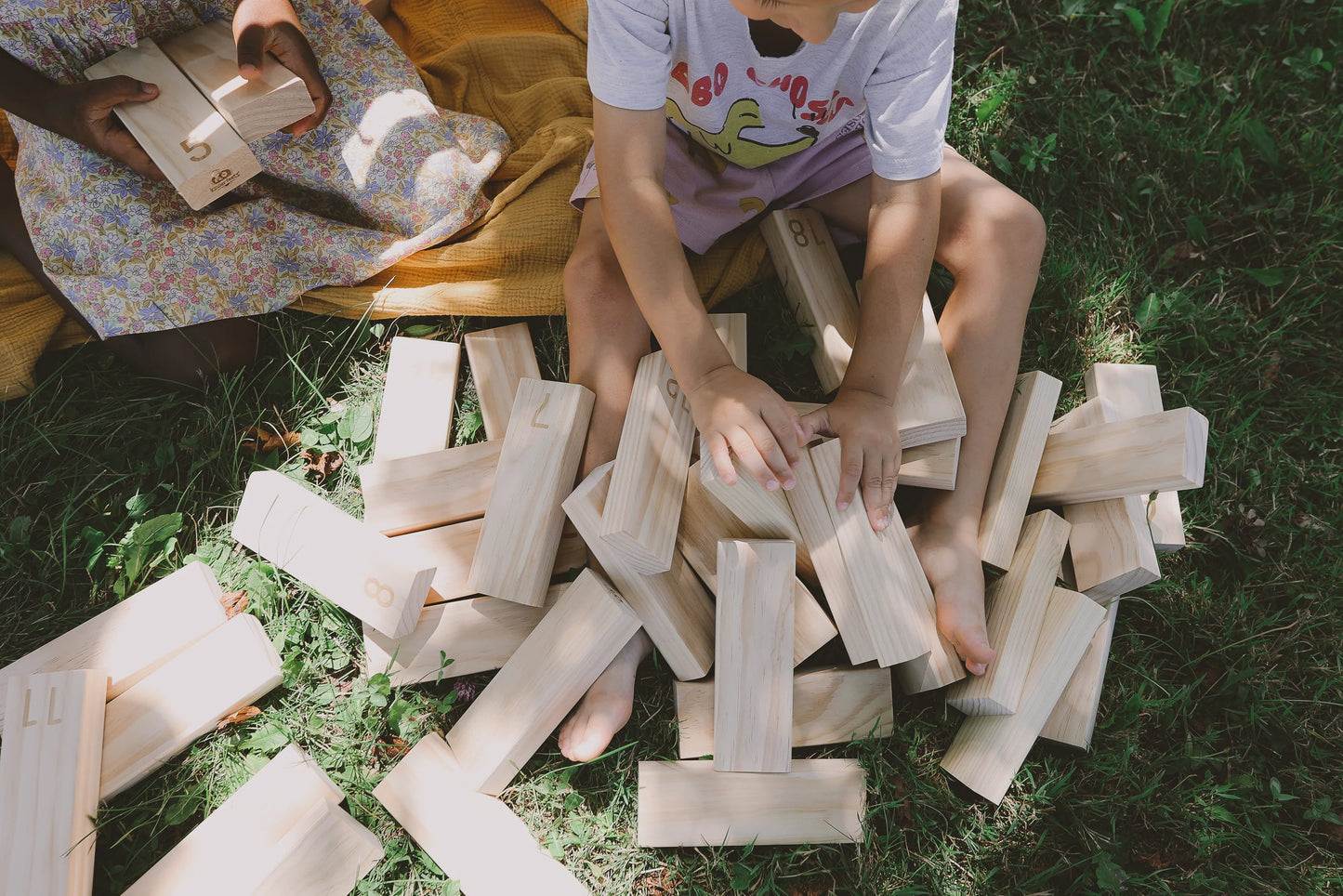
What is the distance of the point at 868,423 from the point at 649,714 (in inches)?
30.3

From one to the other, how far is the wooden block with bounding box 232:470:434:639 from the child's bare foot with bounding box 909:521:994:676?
3.31 ft

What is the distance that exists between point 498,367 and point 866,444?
91 centimetres

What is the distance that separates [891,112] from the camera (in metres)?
1.63

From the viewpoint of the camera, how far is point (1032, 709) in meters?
1.73

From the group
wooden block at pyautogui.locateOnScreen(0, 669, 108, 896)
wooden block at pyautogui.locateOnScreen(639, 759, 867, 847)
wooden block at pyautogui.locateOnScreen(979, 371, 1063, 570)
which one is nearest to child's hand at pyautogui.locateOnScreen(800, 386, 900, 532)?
wooden block at pyautogui.locateOnScreen(979, 371, 1063, 570)

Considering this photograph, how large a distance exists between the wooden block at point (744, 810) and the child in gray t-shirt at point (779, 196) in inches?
6.8

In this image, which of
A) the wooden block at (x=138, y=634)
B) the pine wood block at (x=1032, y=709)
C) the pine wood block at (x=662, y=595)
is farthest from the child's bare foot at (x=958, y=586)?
the wooden block at (x=138, y=634)

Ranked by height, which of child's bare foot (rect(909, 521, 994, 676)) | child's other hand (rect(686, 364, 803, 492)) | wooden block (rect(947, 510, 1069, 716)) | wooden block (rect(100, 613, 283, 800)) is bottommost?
wooden block (rect(947, 510, 1069, 716))

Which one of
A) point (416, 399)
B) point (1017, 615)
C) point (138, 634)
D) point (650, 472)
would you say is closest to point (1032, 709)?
point (1017, 615)

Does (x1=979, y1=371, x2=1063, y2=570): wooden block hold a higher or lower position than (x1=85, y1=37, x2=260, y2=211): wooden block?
lower

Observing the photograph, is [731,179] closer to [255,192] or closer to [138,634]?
[255,192]

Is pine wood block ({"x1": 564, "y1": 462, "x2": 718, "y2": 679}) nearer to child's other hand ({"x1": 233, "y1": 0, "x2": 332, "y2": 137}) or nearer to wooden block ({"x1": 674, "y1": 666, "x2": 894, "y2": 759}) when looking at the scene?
wooden block ({"x1": 674, "y1": 666, "x2": 894, "y2": 759})

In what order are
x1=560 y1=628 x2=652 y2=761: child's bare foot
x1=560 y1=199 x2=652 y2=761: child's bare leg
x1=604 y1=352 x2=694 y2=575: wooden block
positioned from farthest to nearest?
x1=560 y1=199 x2=652 y2=761: child's bare leg → x1=560 y1=628 x2=652 y2=761: child's bare foot → x1=604 y1=352 x2=694 y2=575: wooden block

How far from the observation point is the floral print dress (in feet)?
6.21
